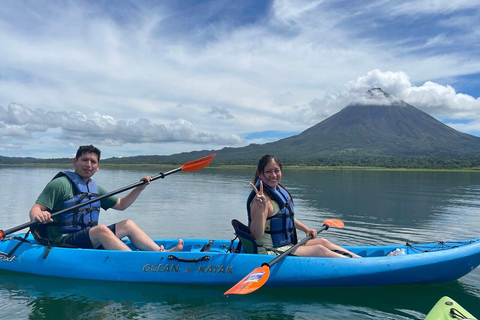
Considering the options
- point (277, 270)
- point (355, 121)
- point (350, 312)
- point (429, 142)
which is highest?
point (355, 121)

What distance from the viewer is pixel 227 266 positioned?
220 inches

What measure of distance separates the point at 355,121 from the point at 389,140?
33867 millimetres

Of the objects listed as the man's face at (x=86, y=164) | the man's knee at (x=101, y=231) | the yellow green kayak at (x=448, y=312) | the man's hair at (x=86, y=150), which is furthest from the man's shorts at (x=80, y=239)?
the yellow green kayak at (x=448, y=312)

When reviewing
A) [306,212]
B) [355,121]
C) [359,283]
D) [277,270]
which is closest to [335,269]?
[359,283]

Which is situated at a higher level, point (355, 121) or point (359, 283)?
point (355, 121)

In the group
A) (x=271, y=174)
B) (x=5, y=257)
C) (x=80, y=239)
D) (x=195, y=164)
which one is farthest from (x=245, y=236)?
(x=5, y=257)

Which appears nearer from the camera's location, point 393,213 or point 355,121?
point 393,213

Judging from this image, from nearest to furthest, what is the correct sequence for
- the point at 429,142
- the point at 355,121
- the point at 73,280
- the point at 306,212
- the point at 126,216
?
the point at 73,280 → the point at 126,216 → the point at 306,212 → the point at 429,142 → the point at 355,121

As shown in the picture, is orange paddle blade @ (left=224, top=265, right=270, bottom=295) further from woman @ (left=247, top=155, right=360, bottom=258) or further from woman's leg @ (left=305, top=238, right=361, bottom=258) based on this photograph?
woman's leg @ (left=305, top=238, right=361, bottom=258)

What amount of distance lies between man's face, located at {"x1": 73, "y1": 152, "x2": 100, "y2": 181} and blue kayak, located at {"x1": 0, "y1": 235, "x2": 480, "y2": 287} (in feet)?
3.93

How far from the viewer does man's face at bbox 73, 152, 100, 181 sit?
5840 millimetres

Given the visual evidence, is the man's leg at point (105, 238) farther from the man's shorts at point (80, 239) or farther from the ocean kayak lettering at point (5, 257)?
the ocean kayak lettering at point (5, 257)

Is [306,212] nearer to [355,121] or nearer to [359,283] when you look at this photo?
[359,283]

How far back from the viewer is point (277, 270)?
214 inches
